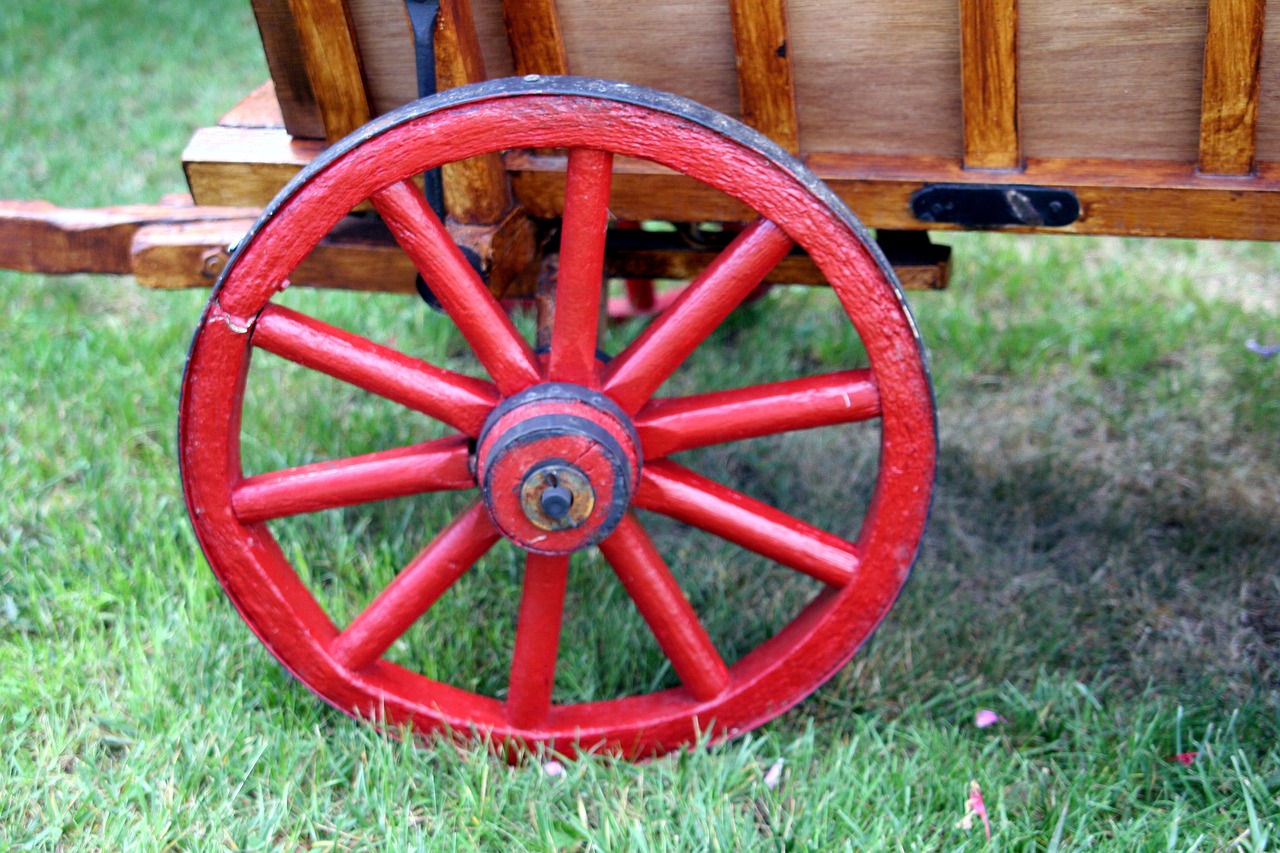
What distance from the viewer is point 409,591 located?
176cm

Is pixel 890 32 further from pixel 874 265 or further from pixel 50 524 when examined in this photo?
pixel 50 524

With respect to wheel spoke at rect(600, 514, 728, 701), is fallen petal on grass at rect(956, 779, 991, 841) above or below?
below

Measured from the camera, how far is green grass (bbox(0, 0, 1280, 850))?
171 centimetres

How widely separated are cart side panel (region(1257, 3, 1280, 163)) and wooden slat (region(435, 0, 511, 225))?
3.22 feet

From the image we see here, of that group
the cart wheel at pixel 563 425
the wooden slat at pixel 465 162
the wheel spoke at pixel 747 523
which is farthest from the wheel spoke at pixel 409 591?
the wooden slat at pixel 465 162

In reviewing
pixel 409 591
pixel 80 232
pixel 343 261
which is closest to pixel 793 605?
pixel 409 591

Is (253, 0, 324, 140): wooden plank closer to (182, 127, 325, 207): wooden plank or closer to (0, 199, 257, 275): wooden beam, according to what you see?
(182, 127, 325, 207): wooden plank

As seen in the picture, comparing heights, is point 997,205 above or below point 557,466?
above

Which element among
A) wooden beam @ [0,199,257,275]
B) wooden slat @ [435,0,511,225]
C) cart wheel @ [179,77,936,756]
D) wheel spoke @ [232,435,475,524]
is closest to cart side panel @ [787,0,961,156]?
cart wheel @ [179,77,936,756]

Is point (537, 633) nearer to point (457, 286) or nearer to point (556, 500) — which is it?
point (556, 500)

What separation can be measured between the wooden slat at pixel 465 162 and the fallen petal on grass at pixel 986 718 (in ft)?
3.60

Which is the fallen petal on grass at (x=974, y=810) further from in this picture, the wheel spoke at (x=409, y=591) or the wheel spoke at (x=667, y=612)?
the wheel spoke at (x=409, y=591)

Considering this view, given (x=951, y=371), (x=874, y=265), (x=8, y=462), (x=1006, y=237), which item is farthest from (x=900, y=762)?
(x=1006, y=237)

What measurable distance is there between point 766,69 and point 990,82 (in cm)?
29
